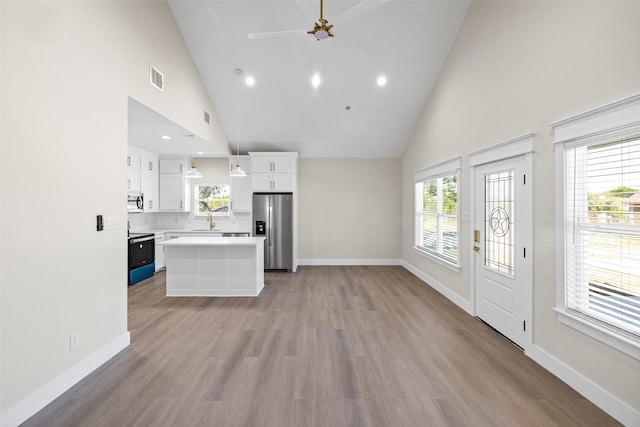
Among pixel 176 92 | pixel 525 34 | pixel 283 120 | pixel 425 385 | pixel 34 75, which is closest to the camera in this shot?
pixel 34 75

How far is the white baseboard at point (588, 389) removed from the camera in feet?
6.05

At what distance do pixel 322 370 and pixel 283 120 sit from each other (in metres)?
4.73

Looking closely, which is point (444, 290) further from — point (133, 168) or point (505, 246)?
point (133, 168)

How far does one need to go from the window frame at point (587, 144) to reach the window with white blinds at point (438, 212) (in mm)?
1780

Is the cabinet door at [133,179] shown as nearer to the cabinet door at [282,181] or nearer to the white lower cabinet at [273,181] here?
the white lower cabinet at [273,181]

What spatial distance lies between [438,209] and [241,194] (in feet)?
14.1

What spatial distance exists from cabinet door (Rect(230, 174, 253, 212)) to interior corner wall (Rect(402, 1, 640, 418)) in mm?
4436

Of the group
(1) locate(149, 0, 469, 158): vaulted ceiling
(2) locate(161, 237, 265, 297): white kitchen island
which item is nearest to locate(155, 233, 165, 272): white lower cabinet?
(2) locate(161, 237, 265, 297): white kitchen island

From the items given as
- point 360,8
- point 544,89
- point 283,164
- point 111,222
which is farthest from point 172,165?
point 544,89

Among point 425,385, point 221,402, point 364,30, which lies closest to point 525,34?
point 364,30

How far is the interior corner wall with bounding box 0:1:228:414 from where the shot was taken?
183cm

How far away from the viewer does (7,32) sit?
70.7 inches

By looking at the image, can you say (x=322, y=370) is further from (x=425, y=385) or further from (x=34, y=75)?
(x=34, y=75)

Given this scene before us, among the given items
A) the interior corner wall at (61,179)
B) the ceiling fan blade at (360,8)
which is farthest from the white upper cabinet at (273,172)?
the ceiling fan blade at (360,8)
